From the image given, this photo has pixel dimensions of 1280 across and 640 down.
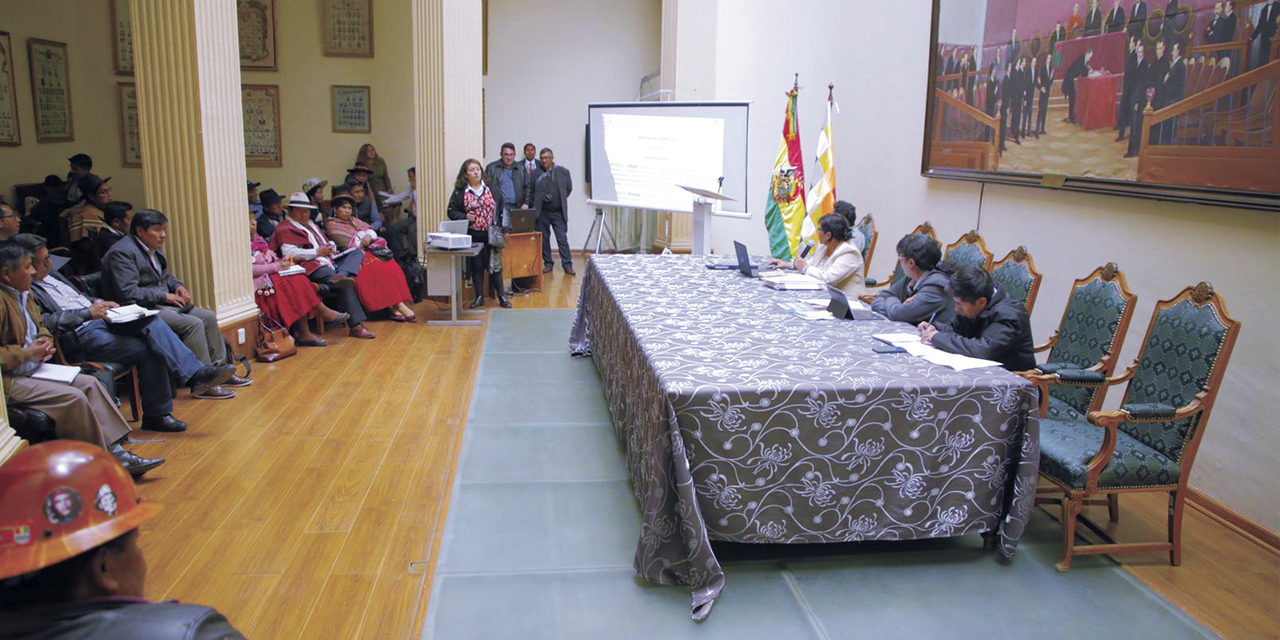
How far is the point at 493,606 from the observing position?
2.82m

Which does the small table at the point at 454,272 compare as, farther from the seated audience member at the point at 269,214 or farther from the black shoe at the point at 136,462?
the black shoe at the point at 136,462

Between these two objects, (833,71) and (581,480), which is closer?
(581,480)

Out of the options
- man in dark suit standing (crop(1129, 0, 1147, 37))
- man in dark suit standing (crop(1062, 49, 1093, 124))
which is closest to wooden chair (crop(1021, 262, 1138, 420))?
man in dark suit standing (crop(1062, 49, 1093, 124))

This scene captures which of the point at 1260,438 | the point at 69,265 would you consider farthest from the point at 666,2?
the point at 1260,438

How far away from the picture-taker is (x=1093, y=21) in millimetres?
4219

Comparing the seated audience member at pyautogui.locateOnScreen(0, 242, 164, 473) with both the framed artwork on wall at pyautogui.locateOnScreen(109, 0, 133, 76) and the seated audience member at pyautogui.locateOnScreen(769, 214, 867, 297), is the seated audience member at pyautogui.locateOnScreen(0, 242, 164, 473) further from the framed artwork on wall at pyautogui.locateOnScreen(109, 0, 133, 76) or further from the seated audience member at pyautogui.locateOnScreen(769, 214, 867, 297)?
the framed artwork on wall at pyautogui.locateOnScreen(109, 0, 133, 76)

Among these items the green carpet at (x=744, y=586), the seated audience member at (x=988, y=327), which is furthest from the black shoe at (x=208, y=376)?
the seated audience member at (x=988, y=327)

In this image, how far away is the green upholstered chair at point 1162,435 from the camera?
121 inches

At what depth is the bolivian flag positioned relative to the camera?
6.57 meters

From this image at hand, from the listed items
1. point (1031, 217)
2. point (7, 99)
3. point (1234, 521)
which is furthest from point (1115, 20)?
point (7, 99)

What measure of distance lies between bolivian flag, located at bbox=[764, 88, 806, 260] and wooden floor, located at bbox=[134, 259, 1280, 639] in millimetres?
2828

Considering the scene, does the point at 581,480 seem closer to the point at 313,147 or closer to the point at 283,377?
the point at 283,377

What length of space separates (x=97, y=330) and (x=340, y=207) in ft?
10.7

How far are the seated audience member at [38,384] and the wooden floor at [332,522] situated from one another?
0.30 meters
